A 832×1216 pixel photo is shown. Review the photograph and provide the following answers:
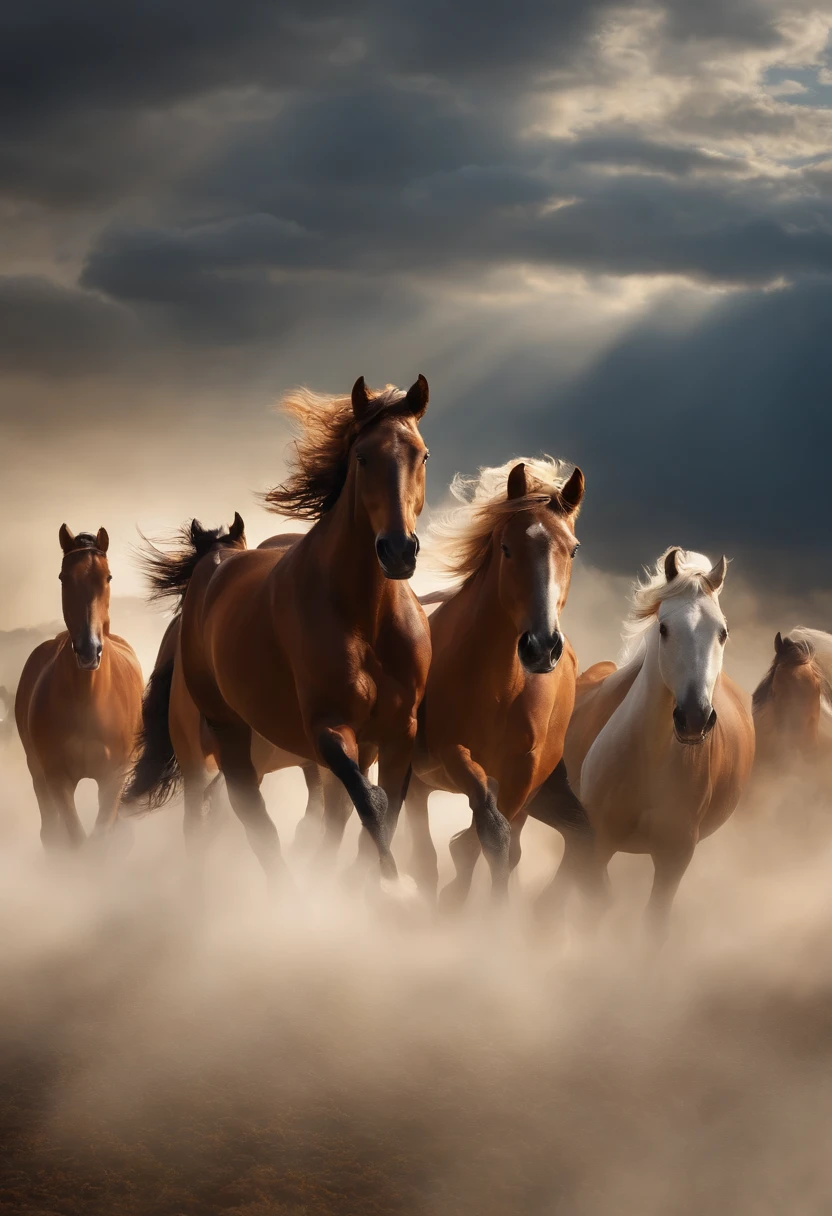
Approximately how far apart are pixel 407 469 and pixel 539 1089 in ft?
8.62

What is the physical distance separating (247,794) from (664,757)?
2.33 meters

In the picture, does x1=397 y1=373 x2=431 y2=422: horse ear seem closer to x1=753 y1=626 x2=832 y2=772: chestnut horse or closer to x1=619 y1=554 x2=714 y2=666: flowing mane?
x1=619 y1=554 x2=714 y2=666: flowing mane

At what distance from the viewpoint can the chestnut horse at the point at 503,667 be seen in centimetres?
565

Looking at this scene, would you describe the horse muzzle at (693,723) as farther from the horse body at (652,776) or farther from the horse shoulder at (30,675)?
the horse shoulder at (30,675)

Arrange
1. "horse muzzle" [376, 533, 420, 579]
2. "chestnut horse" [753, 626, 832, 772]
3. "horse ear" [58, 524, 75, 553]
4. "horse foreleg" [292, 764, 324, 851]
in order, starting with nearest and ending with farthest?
"horse muzzle" [376, 533, 420, 579], "horse foreleg" [292, 764, 324, 851], "horse ear" [58, 524, 75, 553], "chestnut horse" [753, 626, 832, 772]

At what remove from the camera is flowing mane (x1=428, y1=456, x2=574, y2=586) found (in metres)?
6.13

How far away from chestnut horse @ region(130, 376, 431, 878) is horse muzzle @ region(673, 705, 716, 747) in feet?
4.03

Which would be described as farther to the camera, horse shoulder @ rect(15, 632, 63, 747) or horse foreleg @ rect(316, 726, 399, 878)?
horse shoulder @ rect(15, 632, 63, 747)

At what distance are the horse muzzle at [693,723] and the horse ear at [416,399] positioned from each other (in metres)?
1.86

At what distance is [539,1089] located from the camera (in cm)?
515

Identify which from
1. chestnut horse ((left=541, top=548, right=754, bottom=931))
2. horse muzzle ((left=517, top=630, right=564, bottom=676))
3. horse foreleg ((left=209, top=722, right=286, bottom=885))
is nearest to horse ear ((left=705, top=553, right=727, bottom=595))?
chestnut horse ((left=541, top=548, right=754, bottom=931))

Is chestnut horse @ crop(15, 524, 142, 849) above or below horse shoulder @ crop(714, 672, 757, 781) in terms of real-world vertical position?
above

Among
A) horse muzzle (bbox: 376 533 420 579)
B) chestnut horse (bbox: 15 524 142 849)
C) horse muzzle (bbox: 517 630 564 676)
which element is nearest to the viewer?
horse muzzle (bbox: 376 533 420 579)

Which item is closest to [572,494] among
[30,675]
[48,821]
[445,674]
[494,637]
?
[494,637]
